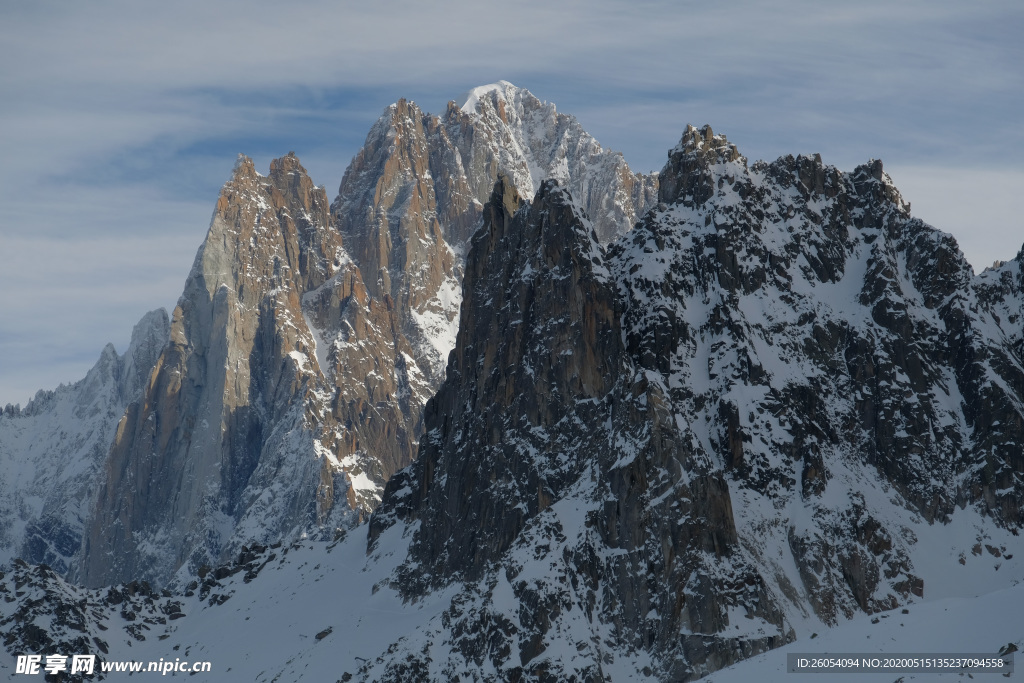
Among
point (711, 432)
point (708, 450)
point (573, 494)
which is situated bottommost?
point (573, 494)

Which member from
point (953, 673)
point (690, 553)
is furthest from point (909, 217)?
point (953, 673)

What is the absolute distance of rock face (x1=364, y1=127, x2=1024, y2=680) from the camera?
501ft

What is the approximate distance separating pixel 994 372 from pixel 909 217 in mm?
31079

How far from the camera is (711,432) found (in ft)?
558

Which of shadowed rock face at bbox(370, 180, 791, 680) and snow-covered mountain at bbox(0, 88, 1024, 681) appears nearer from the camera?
shadowed rock face at bbox(370, 180, 791, 680)

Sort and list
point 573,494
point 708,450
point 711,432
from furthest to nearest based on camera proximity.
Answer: point 711,432 → point 708,450 → point 573,494

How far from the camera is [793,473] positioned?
16650 centimetres

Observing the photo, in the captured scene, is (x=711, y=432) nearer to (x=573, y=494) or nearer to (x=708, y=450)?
(x=708, y=450)

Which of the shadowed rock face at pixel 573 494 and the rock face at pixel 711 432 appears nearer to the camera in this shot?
the shadowed rock face at pixel 573 494

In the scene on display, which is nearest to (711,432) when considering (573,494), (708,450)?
(708,450)

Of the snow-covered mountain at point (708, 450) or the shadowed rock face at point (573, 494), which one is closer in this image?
the shadowed rock face at point (573, 494)

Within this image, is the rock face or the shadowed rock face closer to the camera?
the shadowed rock face

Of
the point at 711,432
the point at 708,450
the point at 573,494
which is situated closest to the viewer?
the point at 573,494

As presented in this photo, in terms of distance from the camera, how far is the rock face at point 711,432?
15275cm
